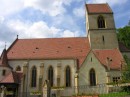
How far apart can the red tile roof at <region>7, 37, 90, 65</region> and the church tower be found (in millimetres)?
2018

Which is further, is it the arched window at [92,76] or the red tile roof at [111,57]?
the red tile roof at [111,57]

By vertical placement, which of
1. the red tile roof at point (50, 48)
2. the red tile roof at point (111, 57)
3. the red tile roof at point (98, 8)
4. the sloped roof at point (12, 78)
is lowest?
the sloped roof at point (12, 78)

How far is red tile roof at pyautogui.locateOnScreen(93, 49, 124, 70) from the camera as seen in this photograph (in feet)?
118

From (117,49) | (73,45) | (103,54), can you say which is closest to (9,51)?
(73,45)

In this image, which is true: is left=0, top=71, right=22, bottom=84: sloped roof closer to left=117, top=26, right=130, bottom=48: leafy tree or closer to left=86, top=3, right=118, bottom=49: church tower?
left=86, top=3, right=118, bottom=49: church tower

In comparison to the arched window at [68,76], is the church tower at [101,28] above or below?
above

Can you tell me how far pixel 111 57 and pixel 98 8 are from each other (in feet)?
36.6

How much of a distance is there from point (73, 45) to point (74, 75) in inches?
271

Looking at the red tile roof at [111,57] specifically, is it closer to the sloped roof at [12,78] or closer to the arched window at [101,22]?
the arched window at [101,22]

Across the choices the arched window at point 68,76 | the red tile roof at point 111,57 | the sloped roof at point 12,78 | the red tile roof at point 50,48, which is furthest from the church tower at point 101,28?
the sloped roof at point 12,78

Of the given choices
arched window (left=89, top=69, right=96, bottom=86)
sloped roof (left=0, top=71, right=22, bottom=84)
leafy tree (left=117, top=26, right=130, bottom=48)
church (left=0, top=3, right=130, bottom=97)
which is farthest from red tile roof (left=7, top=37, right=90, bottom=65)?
leafy tree (left=117, top=26, right=130, bottom=48)

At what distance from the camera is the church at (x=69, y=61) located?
3491cm

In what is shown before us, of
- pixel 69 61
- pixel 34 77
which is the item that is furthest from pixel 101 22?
pixel 34 77

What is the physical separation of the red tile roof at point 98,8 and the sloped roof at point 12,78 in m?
18.2
